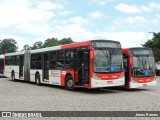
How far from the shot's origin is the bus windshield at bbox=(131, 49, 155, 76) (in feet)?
61.9

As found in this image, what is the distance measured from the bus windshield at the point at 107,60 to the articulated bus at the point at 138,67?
1.01 m

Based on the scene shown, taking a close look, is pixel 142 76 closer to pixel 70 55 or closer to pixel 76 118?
pixel 70 55

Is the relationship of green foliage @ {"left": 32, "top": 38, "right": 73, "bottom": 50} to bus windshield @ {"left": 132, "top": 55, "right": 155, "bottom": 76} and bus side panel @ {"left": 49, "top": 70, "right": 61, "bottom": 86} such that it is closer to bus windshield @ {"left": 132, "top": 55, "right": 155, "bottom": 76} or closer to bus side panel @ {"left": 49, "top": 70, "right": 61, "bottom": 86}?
bus side panel @ {"left": 49, "top": 70, "right": 61, "bottom": 86}

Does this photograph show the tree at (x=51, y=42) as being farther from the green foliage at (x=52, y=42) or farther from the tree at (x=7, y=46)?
the tree at (x=7, y=46)

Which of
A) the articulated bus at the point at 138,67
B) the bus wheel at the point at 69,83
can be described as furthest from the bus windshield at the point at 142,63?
the bus wheel at the point at 69,83

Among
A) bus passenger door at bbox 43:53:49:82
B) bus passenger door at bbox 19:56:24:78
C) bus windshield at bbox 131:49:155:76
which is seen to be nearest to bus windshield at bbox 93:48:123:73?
bus windshield at bbox 131:49:155:76

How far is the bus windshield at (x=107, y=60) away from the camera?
17328mm

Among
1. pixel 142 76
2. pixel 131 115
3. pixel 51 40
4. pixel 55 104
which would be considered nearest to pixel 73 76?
pixel 142 76

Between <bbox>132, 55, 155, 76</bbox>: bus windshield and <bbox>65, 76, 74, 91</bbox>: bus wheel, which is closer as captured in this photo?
<bbox>132, 55, 155, 76</bbox>: bus windshield

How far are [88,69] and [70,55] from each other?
2.24 metres

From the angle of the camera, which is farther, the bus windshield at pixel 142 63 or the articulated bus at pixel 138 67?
the bus windshield at pixel 142 63

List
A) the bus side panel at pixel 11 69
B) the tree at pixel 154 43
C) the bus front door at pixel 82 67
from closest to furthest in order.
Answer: the bus front door at pixel 82 67 → the bus side panel at pixel 11 69 → the tree at pixel 154 43

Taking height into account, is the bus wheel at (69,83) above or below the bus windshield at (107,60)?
below

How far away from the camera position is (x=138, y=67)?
62.0 ft
